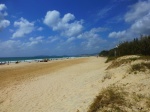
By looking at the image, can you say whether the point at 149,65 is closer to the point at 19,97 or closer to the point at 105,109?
the point at 105,109

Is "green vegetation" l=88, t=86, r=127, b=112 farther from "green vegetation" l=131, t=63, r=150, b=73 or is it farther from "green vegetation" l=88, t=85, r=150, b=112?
"green vegetation" l=131, t=63, r=150, b=73

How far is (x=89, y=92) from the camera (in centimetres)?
1100

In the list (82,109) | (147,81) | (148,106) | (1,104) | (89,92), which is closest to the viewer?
(148,106)

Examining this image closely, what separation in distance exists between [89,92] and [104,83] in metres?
1.10

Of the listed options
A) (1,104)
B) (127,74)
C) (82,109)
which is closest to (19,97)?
(1,104)

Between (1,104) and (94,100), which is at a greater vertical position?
(94,100)

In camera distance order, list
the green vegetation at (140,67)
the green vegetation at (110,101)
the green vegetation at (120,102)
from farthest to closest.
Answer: the green vegetation at (140,67) < the green vegetation at (110,101) < the green vegetation at (120,102)

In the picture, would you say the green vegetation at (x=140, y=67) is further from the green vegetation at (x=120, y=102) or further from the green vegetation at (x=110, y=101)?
the green vegetation at (x=120, y=102)

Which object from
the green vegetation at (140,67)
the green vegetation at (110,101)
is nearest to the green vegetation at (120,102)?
the green vegetation at (110,101)

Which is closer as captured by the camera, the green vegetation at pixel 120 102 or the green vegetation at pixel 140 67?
the green vegetation at pixel 120 102

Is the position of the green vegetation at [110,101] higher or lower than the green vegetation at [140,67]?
lower

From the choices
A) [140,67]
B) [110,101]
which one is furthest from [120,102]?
[140,67]

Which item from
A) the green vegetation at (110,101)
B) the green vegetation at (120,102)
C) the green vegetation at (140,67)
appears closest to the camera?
the green vegetation at (120,102)

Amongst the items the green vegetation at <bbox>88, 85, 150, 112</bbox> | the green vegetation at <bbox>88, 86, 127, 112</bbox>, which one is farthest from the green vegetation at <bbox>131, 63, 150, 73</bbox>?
the green vegetation at <bbox>88, 85, 150, 112</bbox>
